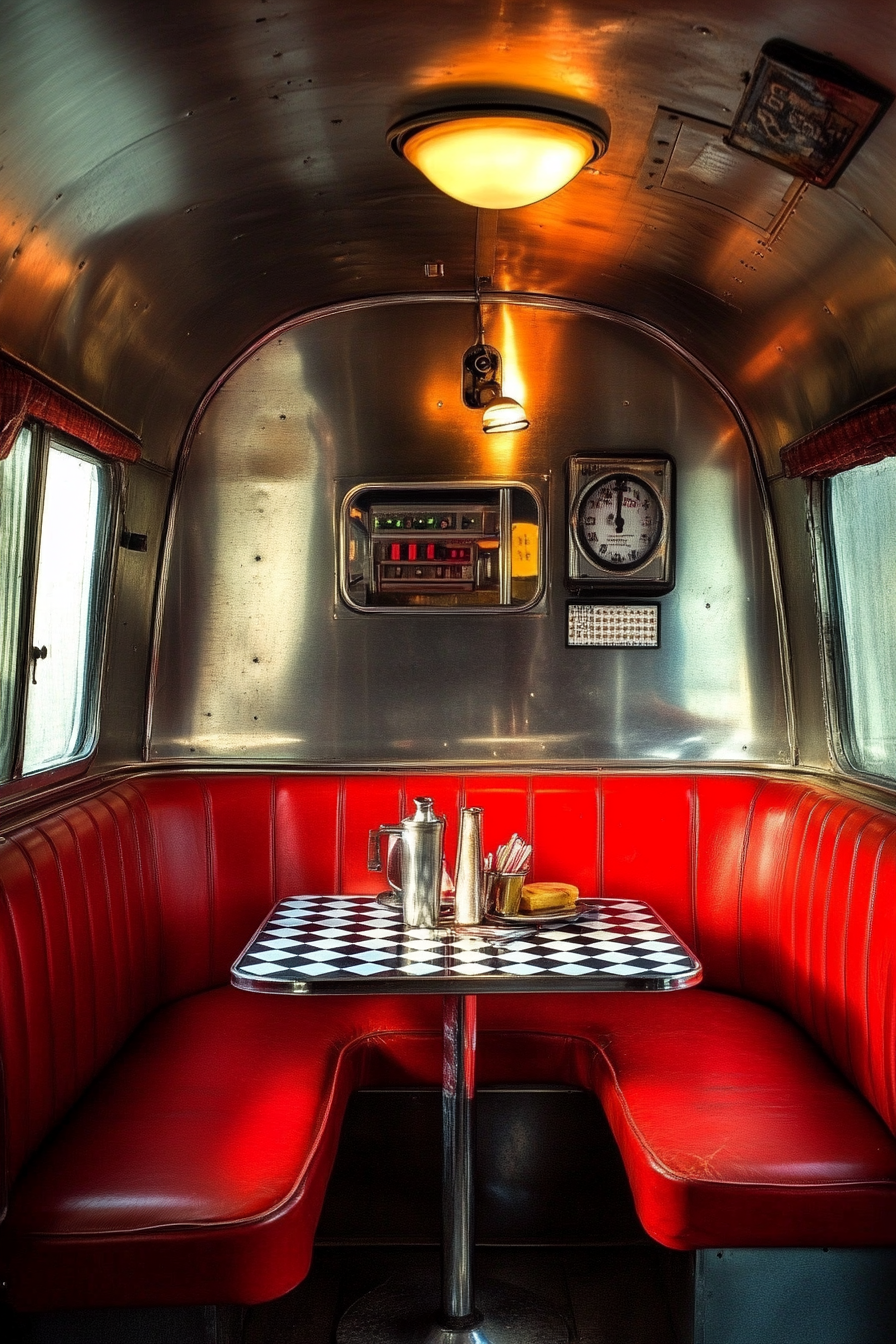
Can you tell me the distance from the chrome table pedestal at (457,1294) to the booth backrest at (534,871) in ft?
2.85

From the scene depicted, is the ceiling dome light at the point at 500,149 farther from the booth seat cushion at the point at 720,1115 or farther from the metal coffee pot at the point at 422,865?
the booth seat cushion at the point at 720,1115

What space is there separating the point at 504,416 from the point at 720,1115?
6.94 ft

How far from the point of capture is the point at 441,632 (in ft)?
13.5

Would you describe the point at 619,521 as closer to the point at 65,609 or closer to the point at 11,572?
the point at 65,609

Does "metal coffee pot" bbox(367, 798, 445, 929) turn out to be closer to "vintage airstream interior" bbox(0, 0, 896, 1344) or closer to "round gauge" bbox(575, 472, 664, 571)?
"vintage airstream interior" bbox(0, 0, 896, 1344)

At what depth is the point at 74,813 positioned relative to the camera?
308 cm

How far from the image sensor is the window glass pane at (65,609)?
10.6 ft

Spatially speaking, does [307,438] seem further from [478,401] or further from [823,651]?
[823,651]

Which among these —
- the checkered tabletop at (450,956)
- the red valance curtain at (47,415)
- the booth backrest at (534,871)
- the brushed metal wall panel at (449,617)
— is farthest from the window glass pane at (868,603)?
the red valance curtain at (47,415)

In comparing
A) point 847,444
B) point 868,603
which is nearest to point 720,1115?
point 868,603

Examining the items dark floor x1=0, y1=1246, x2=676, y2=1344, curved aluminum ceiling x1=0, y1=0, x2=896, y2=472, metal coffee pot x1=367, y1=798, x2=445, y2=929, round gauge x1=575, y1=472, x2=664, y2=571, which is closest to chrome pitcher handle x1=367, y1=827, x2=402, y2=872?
metal coffee pot x1=367, y1=798, x2=445, y2=929

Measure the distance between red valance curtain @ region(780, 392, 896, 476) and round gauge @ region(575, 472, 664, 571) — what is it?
0.52 metres

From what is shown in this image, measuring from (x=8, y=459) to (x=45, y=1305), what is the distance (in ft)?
6.04

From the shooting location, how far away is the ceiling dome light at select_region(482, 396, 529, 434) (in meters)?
3.72
